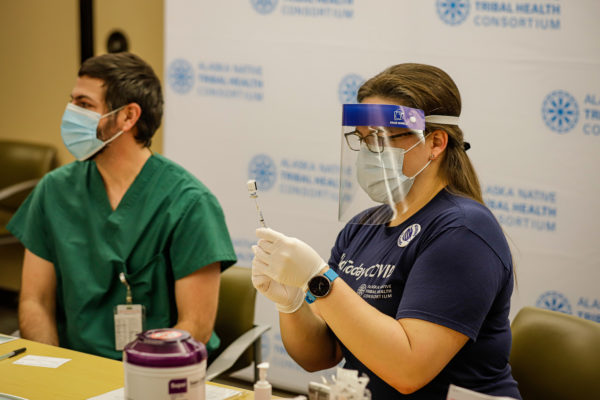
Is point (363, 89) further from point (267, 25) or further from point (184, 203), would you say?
point (267, 25)

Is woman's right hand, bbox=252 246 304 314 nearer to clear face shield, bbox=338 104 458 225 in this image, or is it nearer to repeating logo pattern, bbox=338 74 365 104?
clear face shield, bbox=338 104 458 225

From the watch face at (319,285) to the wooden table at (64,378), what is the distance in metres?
0.30

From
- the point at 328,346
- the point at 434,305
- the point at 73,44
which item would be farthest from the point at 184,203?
the point at 73,44

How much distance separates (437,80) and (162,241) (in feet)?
3.30

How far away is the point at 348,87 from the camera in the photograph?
2.80m

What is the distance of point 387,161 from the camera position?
152 centimetres

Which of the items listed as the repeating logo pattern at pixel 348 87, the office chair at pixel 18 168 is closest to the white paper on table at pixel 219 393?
the repeating logo pattern at pixel 348 87

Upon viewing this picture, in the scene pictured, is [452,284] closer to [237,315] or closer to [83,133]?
[237,315]

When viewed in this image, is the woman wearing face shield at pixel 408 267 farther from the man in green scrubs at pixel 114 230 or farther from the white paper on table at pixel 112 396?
the man in green scrubs at pixel 114 230

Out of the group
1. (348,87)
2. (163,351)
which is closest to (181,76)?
(348,87)

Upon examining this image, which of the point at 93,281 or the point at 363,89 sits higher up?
the point at 363,89

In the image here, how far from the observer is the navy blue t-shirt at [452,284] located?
4.48 ft

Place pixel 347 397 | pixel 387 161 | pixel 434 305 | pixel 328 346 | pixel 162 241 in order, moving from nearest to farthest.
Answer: pixel 347 397 → pixel 434 305 → pixel 387 161 → pixel 328 346 → pixel 162 241

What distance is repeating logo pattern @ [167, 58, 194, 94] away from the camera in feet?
10.4
